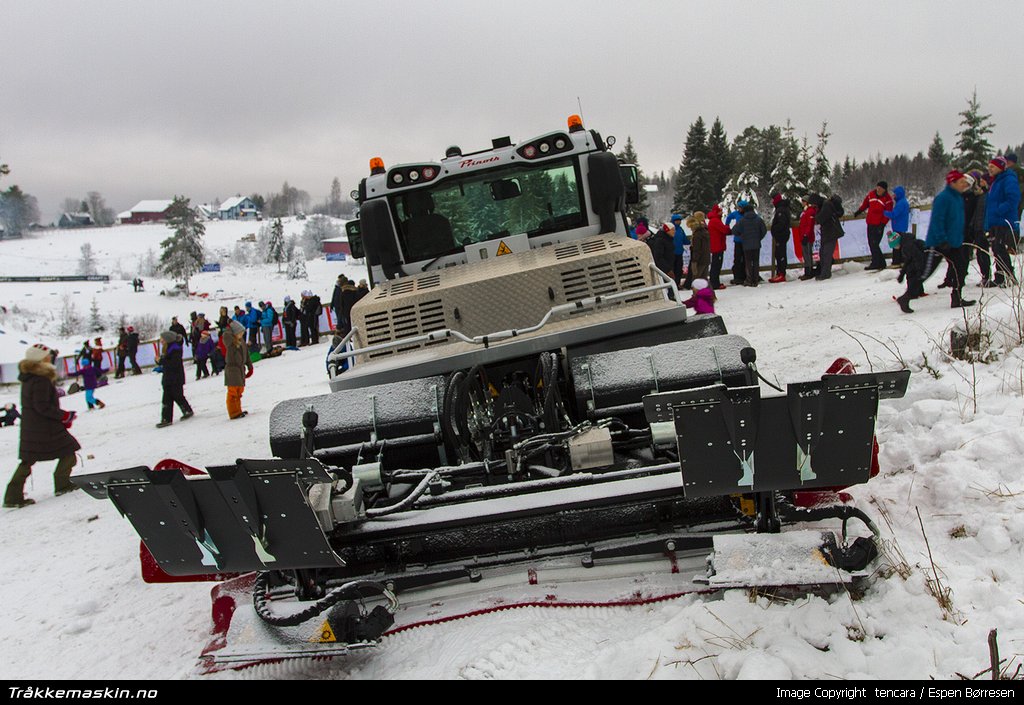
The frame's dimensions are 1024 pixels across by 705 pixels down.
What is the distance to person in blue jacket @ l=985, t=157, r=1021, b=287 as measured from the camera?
8867 mm

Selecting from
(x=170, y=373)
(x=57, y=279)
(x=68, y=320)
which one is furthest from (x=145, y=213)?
(x=170, y=373)

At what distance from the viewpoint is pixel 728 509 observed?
403 cm

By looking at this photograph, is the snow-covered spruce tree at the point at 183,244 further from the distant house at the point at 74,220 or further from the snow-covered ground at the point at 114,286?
the distant house at the point at 74,220

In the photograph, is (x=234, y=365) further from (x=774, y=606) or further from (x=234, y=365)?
(x=774, y=606)

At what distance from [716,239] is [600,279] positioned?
37.6 feet

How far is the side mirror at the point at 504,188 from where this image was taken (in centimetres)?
700

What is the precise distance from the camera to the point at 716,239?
16.5 m

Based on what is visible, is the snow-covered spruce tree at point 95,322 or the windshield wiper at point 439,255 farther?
the snow-covered spruce tree at point 95,322

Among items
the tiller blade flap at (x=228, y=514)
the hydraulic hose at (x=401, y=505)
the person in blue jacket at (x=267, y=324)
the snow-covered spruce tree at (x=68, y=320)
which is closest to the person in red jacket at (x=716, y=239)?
the hydraulic hose at (x=401, y=505)

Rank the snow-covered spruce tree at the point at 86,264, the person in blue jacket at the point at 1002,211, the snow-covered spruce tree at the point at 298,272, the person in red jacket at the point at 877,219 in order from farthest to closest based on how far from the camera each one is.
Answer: the snow-covered spruce tree at the point at 86,264, the snow-covered spruce tree at the point at 298,272, the person in red jacket at the point at 877,219, the person in blue jacket at the point at 1002,211

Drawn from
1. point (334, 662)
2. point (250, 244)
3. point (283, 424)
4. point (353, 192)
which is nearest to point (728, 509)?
point (334, 662)

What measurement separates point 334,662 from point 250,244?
111 m

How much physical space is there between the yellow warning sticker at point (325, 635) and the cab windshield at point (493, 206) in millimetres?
4501

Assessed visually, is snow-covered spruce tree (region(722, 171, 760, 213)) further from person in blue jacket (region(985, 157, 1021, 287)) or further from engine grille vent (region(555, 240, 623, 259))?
engine grille vent (region(555, 240, 623, 259))
